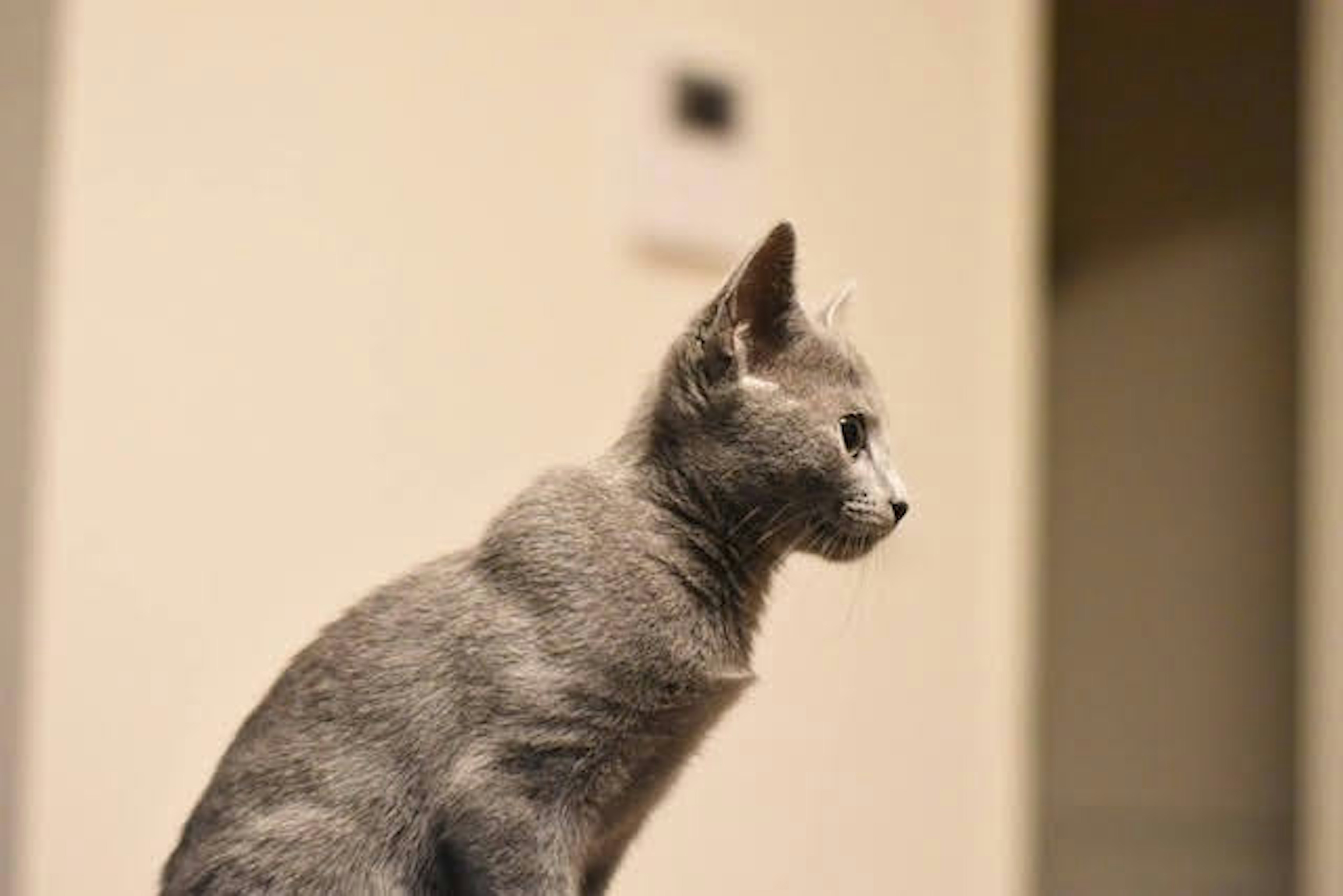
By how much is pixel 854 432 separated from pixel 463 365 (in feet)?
2.36

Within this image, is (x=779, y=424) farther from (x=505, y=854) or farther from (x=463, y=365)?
(x=463, y=365)

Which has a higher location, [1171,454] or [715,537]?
[715,537]

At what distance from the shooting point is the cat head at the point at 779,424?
2.44ft

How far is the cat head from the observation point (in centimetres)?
74

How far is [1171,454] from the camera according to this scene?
2.39m

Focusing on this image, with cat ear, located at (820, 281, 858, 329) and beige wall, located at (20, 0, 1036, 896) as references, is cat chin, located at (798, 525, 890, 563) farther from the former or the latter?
beige wall, located at (20, 0, 1036, 896)

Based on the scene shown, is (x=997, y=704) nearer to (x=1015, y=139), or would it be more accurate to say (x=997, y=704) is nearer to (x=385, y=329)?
(x=1015, y=139)

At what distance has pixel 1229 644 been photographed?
2.29 meters

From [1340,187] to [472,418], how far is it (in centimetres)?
107

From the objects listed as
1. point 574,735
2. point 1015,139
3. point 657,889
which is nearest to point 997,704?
point 657,889

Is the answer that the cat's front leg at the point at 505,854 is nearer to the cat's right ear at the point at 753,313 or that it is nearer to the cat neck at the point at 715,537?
the cat neck at the point at 715,537

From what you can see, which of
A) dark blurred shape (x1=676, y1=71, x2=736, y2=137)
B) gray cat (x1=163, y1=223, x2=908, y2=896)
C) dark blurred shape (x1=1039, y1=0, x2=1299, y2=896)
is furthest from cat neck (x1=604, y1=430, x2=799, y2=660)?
dark blurred shape (x1=1039, y1=0, x2=1299, y2=896)

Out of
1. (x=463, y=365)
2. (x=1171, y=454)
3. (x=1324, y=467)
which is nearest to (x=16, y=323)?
(x=463, y=365)

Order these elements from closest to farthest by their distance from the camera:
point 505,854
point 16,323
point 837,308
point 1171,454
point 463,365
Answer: point 505,854, point 837,308, point 16,323, point 463,365, point 1171,454
